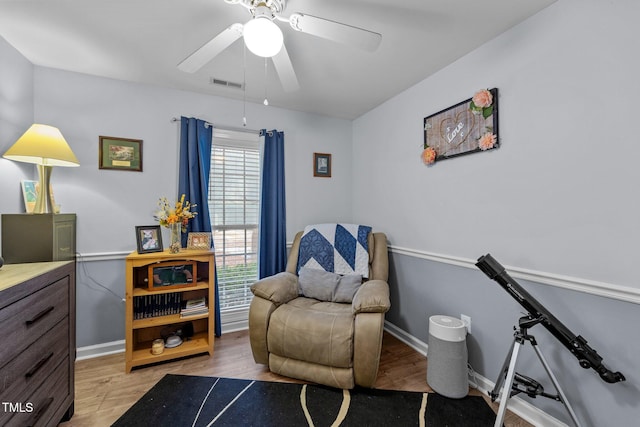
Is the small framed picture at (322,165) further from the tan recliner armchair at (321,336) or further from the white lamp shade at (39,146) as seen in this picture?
the white lamp shade at (39,146)

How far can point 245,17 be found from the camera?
1.60m

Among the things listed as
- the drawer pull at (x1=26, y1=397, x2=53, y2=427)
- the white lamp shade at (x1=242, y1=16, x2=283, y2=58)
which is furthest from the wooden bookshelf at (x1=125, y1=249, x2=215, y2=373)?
the white lamp shade at (x1=242, y1=16, x2=283, y2=58)

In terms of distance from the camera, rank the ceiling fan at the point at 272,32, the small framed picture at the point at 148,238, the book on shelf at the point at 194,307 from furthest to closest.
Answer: the book on shelf at the point at 194,307 < the small framed picture at the point at 148,238 < the ceiling fan at the point at 272,32

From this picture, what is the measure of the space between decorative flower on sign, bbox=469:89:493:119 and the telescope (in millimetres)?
1051

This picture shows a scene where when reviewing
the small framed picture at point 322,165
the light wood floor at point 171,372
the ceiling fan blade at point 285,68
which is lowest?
the light wood floor at point 171,372

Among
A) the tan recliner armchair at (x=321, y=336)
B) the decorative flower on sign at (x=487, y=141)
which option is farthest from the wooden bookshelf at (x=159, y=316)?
the decorative flower on sign at (x=487, y=141)

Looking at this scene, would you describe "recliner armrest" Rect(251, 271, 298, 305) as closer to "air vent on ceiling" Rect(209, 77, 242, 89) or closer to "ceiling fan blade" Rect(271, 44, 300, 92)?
"ceiling fan blade" Rect(271, 44, 300, 92)

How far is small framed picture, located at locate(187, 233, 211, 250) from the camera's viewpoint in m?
2.37

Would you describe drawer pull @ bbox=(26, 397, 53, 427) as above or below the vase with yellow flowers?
below

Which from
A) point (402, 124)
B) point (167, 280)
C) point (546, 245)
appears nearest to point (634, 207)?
point (546, 245)

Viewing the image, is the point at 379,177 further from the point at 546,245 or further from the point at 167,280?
the point at 167,280

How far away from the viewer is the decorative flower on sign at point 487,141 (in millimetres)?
1756

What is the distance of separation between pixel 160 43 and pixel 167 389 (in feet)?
7.94

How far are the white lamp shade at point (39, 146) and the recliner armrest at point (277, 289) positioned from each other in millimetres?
1564
